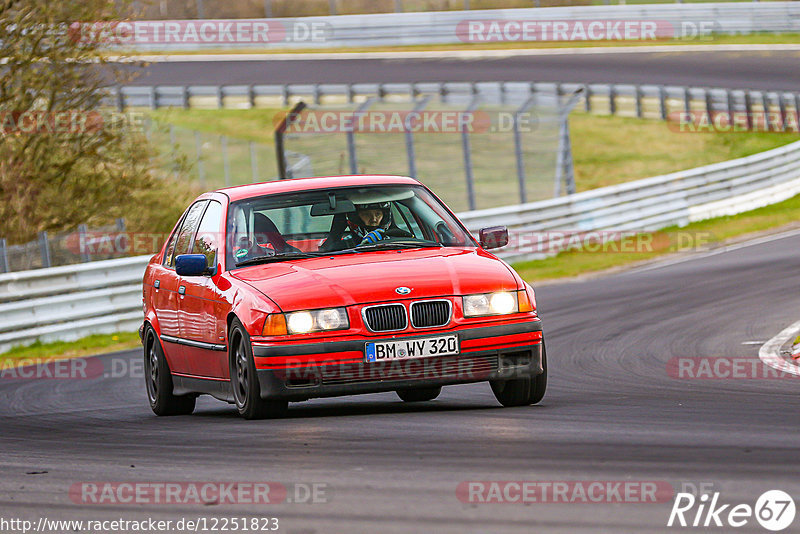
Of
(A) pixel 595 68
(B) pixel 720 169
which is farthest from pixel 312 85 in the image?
(B) pixel 720 169

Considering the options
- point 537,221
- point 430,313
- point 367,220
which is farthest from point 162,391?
point 537,221

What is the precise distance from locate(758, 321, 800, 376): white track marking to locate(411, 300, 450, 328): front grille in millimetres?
Answer: 3069

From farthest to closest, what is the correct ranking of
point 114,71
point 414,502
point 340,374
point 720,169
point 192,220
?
point 720,169 → point 114,71 → point 192,220 → point 340,374 → point 414,502

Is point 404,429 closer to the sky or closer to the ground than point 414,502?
closer to the ground

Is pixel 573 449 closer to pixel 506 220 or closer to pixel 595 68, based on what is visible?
pixel 506 220

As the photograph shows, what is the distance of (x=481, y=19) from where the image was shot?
160ft

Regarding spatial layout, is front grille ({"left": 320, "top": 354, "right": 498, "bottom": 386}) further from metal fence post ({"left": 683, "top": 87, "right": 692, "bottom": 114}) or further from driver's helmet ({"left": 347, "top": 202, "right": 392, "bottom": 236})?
metal fence post ({"left": 683, "top": 87, "right": 692, "bottom": 114})

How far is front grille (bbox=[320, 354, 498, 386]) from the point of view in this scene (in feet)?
26.0

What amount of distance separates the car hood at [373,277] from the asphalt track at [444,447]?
73 centimetres

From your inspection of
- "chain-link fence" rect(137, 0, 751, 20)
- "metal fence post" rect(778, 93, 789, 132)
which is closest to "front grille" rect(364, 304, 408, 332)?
"metal fence post" rect(778, 93, 789, 132)

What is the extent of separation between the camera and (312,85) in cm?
4250

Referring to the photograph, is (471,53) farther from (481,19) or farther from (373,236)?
(373,236)

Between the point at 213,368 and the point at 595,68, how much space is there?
3497 centimetres

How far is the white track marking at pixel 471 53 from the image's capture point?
44.2 metres
